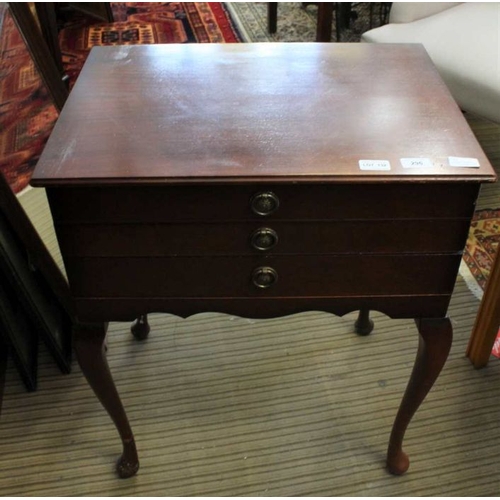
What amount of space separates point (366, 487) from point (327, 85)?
0.69m

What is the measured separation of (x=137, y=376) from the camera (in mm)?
1248

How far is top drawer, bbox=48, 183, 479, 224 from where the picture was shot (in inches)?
28.4

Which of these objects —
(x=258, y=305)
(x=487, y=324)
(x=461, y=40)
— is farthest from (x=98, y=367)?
(x=461, y=40)

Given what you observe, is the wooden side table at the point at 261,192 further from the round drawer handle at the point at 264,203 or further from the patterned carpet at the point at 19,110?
the patterned carpet at the point at 19,110

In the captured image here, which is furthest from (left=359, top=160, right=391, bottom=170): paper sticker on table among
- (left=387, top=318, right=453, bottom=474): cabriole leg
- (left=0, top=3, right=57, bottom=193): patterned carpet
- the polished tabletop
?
(left=0, top=3, right=57, bottom=193): patterned carpet

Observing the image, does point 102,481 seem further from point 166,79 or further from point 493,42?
point 493,42

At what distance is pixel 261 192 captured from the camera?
2.36ft

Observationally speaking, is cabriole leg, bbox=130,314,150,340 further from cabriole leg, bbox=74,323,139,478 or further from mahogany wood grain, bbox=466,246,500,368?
mahogany wood grain, bbox=466,246,500,368

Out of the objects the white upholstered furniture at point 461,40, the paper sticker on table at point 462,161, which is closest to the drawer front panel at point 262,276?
the paper sticker on table at point 462,161

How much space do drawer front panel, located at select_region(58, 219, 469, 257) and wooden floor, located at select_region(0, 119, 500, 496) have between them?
469mm

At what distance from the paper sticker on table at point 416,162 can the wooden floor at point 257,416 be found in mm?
612

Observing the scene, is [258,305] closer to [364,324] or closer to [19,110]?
[364,324]

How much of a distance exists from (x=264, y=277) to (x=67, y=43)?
6.62 feet

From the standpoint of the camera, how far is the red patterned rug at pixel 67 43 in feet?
4.06
